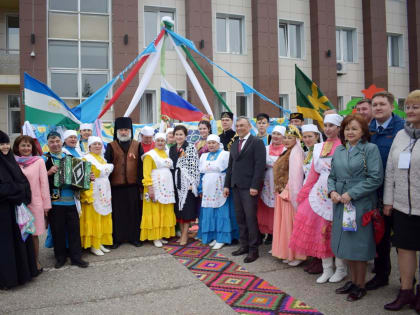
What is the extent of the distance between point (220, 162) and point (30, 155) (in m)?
2.75

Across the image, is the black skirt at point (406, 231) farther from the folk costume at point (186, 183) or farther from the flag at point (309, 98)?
the flag at point (309, 98)

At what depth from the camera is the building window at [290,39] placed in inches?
653

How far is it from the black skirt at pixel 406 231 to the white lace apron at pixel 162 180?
3.50 metres

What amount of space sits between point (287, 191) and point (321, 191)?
26.6 inches

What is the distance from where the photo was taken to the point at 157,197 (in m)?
6.09

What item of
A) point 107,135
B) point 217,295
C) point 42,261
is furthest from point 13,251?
point 107,135

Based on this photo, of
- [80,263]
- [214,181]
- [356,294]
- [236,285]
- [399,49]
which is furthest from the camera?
[399,49]

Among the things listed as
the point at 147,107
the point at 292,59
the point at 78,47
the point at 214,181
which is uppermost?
the point at 292,59

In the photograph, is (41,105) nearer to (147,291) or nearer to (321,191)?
(147,291)

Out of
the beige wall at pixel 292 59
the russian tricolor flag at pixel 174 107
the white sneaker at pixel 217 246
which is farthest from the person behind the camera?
the beige wall at pixel 292 59

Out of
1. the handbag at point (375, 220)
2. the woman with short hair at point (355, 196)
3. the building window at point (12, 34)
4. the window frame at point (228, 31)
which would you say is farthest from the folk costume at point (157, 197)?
the building window at point (12, 34)

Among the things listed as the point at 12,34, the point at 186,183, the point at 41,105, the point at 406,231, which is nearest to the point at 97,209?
the point at 186,183

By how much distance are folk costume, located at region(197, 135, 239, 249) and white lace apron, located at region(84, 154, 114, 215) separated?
1489 mm

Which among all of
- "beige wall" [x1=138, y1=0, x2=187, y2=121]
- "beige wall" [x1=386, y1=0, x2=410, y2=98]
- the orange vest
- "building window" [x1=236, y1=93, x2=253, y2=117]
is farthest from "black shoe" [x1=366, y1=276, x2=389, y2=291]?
"beige wall" [x1=386, y1=0, x2=410, y2=98]
